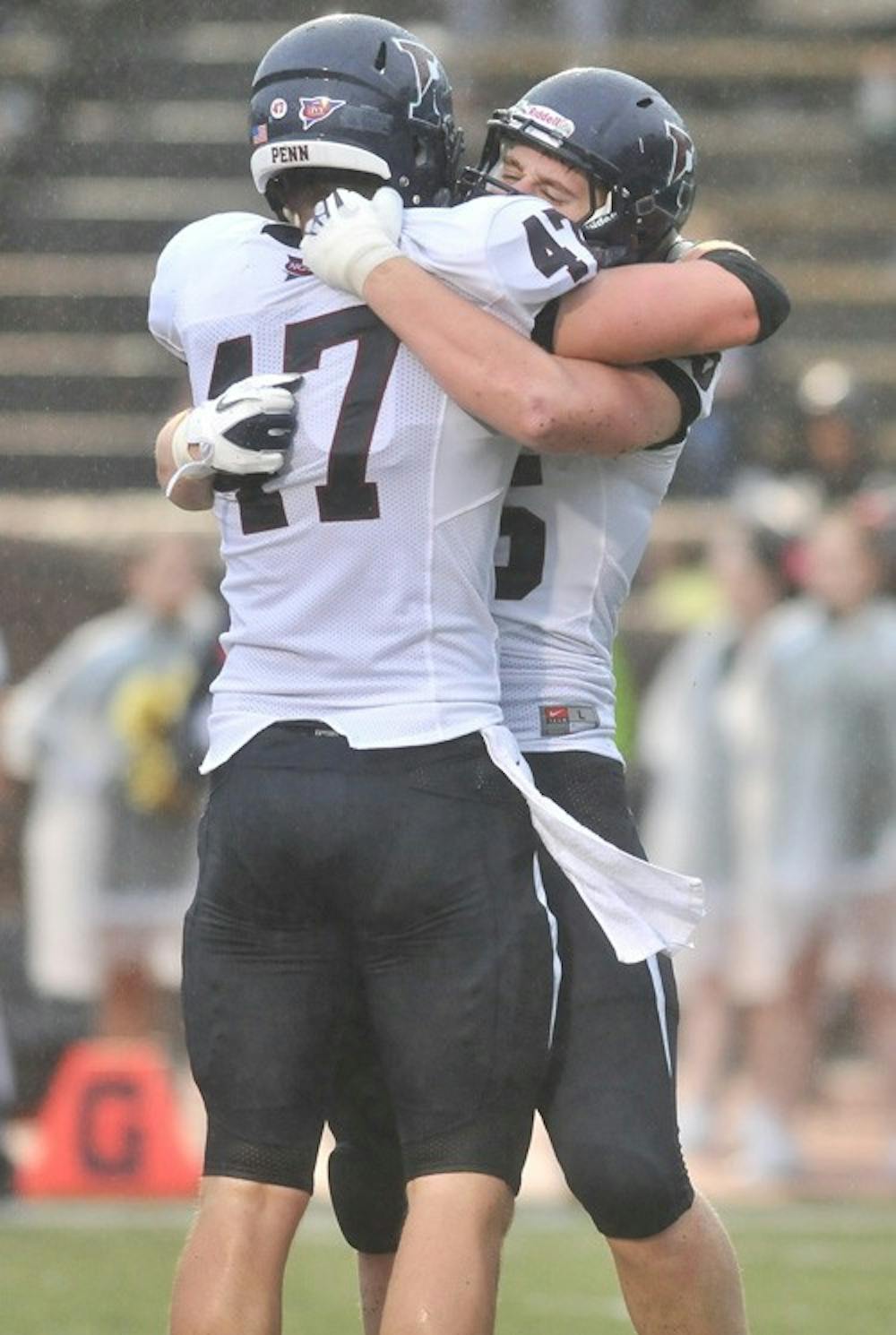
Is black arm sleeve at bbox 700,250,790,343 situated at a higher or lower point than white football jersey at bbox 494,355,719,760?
higher

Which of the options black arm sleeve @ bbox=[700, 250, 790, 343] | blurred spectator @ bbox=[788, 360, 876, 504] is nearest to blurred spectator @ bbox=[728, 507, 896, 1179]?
blurred spectator @ bbox=[788, 360, 876, 504]

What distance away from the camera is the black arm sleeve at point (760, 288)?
130 inches

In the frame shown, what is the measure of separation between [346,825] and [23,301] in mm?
Answer: 4759

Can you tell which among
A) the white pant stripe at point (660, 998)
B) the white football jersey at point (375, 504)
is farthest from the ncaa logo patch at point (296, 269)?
the white pant stripe at point (660, 998)

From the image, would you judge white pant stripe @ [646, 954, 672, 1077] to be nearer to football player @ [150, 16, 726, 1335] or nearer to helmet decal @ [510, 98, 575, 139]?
football player @ [150, 16, 726, 1335]

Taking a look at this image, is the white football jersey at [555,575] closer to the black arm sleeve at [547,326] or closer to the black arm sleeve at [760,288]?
the black arm sleeve at [760,288]

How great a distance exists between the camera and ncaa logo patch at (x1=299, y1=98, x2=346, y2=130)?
10.5ft

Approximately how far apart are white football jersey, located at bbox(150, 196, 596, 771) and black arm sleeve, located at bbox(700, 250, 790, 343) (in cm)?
25

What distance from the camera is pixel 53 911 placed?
793cm

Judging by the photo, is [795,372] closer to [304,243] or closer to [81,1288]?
[81,1288]

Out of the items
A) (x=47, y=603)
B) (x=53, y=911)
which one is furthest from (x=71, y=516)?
(x=53, y=911)

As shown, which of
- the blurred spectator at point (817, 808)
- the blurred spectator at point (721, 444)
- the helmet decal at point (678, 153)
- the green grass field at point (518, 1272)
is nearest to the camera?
the helmet decal at point (678, 153)

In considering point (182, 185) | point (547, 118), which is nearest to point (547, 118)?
point (547, 118)

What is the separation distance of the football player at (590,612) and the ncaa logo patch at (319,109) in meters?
0.12
